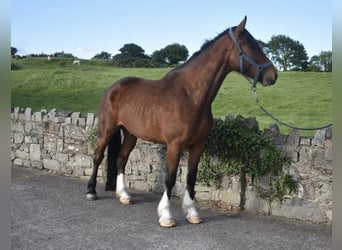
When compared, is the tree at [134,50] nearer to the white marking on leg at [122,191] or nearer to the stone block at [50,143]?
the stone block at [50,143]

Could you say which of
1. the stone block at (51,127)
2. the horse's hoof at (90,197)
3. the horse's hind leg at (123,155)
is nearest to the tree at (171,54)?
the stone block at (51,127)

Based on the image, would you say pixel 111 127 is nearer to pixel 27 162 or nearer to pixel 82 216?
pixel 82 216

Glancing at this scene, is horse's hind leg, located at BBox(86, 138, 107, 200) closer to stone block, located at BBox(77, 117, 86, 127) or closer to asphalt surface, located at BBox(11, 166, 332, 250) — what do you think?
asphalt surface, located at BBox(11, 166, 332, 250)

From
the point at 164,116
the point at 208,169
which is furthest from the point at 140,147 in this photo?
the point at 164,116

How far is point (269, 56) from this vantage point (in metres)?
4.51

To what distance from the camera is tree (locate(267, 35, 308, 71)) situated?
23.2 feet

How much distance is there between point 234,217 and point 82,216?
1.85 metres

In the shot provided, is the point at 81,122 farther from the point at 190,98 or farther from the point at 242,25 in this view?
the point at 242,25

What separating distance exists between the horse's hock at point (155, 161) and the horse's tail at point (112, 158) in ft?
1.63

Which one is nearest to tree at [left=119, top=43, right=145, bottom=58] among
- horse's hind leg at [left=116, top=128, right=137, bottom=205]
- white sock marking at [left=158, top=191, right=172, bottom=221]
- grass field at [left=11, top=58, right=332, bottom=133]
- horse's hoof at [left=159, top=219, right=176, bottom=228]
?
grass field at [left=11, top=58, right=332, bottom=133]

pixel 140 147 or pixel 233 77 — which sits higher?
pixel 233 77

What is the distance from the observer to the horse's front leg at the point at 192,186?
4445 millimetres

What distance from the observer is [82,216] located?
4.68 m

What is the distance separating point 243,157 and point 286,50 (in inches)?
159
